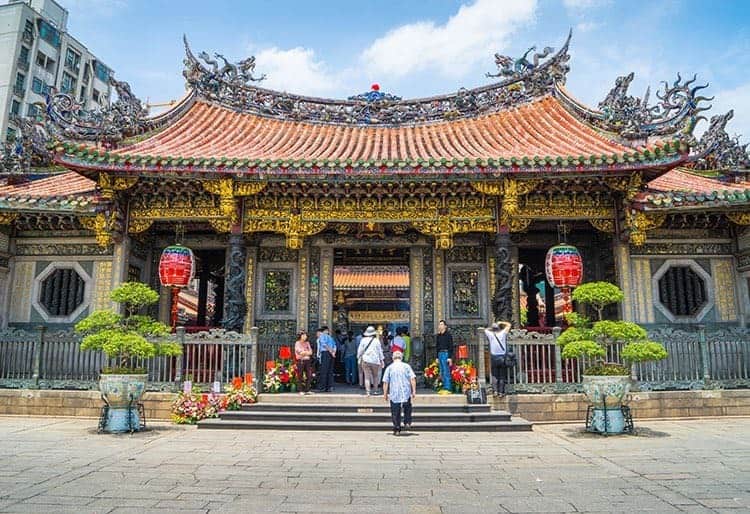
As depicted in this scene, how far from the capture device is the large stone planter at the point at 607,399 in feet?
27.5

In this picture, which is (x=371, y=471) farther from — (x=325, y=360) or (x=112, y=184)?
(x=112, y=184)

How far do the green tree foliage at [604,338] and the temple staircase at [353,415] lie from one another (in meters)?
1.52

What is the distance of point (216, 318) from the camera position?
51.6 feet

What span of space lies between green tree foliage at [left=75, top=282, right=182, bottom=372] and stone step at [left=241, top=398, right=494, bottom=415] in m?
1.80

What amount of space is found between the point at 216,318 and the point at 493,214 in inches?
341

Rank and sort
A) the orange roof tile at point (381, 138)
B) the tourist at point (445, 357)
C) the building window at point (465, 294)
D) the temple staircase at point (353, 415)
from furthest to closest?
the building window at point (465, 294) < the orange roof tile at point (381, 138) < the tourist at point (445, 357) < the temple staircase at point (353, 415)

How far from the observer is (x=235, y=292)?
36.1 ft

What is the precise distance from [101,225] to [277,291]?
3995mm

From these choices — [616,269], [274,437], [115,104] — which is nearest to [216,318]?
[115,104]

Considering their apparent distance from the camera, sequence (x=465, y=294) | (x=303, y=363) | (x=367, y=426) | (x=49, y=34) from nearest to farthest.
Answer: (x=367, y=426) < (x=303, y=363) < (x=465, y=294) < (x=49, y=34)

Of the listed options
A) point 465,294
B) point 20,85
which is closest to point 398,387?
point 465,294

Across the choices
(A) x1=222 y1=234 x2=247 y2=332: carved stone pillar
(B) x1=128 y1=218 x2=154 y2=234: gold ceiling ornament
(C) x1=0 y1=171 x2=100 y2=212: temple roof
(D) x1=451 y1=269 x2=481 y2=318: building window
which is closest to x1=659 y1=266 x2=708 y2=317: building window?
(D) x1=451 y1=269 x2=481 y2=318: building window

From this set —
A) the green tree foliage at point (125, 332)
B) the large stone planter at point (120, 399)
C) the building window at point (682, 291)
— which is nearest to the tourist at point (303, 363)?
the green tree foliage at point (125, 332)

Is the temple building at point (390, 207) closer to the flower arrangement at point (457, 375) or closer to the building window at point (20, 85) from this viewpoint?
the flower arrangement at point (457, 375)
